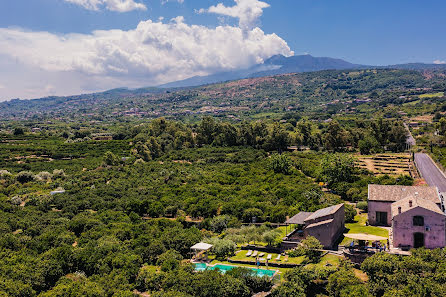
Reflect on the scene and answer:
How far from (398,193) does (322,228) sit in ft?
35.6

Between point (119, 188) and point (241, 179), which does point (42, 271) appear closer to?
point (119, 188)

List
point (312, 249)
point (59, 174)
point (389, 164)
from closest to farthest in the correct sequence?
point (312, 249)
point (59, 174)
point (389, 164)

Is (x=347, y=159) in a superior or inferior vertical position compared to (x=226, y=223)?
superior

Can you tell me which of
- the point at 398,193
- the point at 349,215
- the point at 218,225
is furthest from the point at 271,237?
the point at 398,193

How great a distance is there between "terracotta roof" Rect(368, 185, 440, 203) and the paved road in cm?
1880

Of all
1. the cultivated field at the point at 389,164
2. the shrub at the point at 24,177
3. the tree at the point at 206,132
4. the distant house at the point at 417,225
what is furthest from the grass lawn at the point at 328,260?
the tree at the point at 206,132

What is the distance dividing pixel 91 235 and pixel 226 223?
48.3 feet

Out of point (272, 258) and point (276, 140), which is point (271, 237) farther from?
point (276, 140)

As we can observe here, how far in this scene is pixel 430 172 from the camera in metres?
59.9

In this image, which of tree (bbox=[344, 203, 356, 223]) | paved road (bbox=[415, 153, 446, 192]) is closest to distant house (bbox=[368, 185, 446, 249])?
tree (bbox=[344, 203, 356, 223])

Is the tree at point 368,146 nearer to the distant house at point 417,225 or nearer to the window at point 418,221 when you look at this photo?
the distant house at point 417,225

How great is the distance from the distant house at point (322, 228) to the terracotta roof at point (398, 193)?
5038mm

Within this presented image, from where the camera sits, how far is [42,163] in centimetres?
7400

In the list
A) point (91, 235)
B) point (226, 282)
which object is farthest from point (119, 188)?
point (226, 282)
